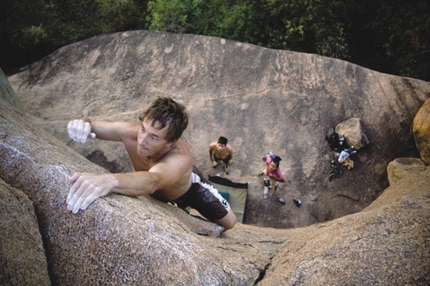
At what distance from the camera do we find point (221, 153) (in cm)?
692

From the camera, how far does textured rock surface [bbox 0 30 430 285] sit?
218cm

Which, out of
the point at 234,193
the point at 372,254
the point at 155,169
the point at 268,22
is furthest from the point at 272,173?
the point at 268,22

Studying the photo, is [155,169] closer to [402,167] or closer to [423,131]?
[402,167]

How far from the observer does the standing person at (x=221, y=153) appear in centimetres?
674

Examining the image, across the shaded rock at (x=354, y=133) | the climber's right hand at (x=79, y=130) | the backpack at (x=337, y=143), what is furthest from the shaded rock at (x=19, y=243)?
the shaded rock at (x=354, y=133)

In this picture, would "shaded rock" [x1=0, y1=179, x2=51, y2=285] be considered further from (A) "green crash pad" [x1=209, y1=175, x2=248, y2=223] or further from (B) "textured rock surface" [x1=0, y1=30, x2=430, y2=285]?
(A) "green crash pad" [x1=209, y1=175, x2=248, y2=223]

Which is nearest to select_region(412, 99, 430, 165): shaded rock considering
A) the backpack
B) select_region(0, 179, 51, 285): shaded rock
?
the backpack

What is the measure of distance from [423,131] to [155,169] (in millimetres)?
5695

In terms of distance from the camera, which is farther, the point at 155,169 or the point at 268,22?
the point at 268,22

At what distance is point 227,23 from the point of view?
10.7 meters

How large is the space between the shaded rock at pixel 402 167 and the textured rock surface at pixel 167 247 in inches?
167

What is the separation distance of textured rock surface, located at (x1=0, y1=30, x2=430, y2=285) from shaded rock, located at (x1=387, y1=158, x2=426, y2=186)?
4245 millimetres

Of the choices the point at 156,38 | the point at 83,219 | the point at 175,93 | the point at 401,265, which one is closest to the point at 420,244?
the point at 401,265

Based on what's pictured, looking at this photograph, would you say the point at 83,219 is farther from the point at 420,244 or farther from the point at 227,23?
the point at 227,23
